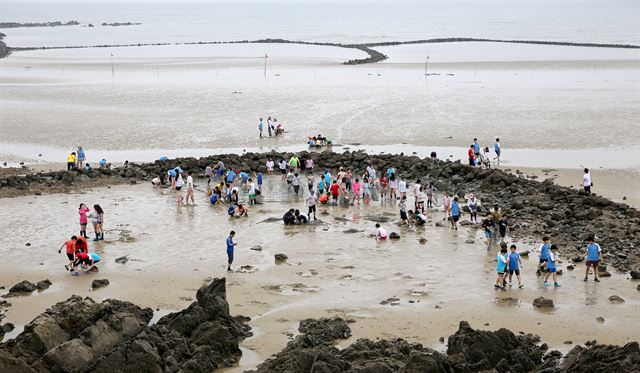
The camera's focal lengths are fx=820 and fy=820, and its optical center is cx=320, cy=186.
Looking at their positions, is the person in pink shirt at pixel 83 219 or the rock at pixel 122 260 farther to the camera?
the person in pink shirt at pixel 83 219

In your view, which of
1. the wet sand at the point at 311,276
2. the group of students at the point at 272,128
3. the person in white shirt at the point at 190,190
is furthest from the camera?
the group of students at the point at 272,128

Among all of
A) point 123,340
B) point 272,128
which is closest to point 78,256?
point 123,340

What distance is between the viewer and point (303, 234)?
26250 millimetres

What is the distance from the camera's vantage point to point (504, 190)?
30.6m

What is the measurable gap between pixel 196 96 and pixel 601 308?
46.4 metres

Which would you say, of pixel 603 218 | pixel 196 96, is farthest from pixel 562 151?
pixel 196 96

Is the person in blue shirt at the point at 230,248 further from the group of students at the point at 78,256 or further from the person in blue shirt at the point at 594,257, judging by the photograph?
the person in blue shirt at the point at 594,257

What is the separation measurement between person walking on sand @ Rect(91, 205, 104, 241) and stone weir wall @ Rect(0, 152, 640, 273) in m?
7.22

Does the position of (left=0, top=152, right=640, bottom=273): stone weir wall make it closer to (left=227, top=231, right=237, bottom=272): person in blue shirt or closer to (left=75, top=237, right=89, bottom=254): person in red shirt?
(left=227, top=231, right=237, bottom=272): person in blue shirt

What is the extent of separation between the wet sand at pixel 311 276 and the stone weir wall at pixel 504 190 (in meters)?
1.52

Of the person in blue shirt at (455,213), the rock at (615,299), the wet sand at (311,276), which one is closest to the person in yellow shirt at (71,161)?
the wet sand at (311,276)

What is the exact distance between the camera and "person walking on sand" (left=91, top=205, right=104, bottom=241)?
25359 millimetres

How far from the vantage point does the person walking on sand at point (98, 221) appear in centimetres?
2536

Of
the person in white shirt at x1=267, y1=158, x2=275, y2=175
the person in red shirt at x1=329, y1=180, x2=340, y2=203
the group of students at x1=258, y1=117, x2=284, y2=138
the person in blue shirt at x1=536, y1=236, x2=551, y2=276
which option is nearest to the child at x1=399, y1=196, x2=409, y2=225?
the person in red shirt at x1=329, y1=180, x2=340, y2=203
